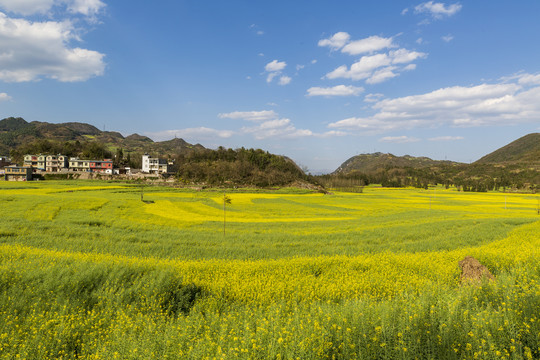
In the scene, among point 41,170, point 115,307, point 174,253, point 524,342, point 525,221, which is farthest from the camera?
point 41,170

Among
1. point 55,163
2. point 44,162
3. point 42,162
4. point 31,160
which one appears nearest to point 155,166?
point 55,163

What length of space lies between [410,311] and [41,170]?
121 meters

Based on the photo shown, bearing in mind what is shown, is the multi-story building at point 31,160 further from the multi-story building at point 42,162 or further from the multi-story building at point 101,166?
the multi-story building at point 101,166

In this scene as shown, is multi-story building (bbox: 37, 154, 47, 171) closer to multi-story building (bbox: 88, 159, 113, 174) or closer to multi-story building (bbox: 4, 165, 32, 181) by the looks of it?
multi-story building (bbox: 88, 159, 113, 174)

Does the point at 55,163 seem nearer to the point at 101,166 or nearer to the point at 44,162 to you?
the point at 44,162

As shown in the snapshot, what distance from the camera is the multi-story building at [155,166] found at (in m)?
114

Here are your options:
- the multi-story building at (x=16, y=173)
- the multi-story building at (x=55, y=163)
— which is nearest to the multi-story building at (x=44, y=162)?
the multi-story building at (x=55, y=163)

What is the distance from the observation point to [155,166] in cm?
11512

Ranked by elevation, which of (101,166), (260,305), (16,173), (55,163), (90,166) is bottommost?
(260,305)

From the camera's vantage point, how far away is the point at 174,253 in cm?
1519

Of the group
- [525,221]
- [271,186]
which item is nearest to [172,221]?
Result: [525,221]

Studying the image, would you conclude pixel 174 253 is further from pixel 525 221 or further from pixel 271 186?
pixel 271 186

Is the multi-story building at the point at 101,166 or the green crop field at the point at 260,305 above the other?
the multi-story building at the point at 101,166

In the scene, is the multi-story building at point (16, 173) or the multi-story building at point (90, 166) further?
the multi-story building at point (90, 166)
